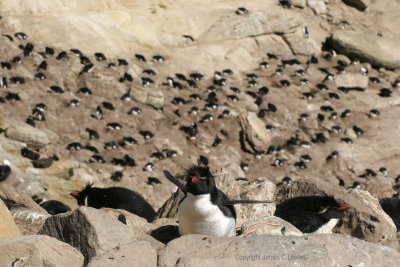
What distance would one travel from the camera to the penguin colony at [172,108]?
1086 inches

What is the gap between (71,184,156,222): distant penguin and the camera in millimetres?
12133

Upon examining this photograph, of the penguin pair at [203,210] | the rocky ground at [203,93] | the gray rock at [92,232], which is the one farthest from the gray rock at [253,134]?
the gray rock at [92,232]

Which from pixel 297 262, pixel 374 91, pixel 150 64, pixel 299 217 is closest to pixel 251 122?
pixel 150 64

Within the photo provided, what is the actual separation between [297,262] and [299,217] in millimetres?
3338

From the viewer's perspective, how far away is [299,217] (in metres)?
9.51

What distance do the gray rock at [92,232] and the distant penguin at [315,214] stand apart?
2.92 m

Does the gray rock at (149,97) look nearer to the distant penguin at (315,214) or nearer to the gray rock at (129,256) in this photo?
the distant penguin at (315,214)

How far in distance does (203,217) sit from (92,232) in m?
1.34

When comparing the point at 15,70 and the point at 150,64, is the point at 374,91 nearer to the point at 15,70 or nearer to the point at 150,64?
the point at 150,64

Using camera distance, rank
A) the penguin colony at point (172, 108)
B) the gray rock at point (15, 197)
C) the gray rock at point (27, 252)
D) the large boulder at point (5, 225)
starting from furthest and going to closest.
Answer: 1. the penguin colony at point (172, 108)
2. the gray rock at point (15, 197)
3. the large boulder at point (5, 225)
4. the gray rock at point (27, 252)

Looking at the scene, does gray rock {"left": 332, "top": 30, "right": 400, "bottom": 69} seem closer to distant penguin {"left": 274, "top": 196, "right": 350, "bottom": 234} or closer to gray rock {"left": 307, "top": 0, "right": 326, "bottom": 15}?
gray rock {"left": 307, "top": 0, "right": 326, "bottom": 15}

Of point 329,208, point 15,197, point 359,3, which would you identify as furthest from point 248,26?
point 329,208

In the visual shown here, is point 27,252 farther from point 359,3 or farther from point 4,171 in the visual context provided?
point 359,3

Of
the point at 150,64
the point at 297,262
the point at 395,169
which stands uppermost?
the point at 297,262
